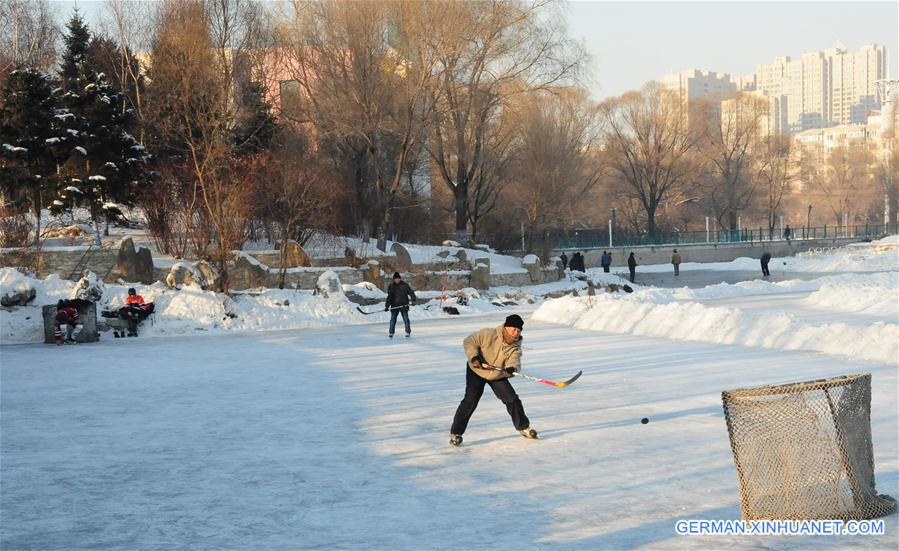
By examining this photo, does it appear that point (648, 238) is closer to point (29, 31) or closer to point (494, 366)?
point (29, 31)

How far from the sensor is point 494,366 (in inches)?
355

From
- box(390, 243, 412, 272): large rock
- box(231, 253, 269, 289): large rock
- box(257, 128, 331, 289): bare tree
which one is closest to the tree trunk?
box(390, 243, 412, 272): large rock

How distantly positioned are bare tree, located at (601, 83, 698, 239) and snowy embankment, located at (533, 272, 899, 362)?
3640 cm

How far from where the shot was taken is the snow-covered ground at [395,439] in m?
6.53

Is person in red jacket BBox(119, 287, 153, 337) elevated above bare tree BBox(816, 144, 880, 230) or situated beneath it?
situated beneath

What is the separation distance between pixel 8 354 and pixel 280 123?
21658 mm

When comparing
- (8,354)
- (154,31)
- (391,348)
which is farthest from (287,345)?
(154,31)

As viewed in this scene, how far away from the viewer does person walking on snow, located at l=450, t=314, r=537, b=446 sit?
897cm

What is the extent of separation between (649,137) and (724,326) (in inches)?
2027

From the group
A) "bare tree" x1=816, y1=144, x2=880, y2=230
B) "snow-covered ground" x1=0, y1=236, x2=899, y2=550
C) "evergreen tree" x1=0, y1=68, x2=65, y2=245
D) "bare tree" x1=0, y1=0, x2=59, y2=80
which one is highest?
"bare tree" x1=0, y1=0, x2=59, y2=80

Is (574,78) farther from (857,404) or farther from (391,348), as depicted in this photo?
(857,404)

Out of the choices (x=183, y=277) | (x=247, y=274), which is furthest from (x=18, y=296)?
(x=247, y=274)

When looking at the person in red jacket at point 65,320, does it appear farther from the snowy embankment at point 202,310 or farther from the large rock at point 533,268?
the large rock at point 533,268

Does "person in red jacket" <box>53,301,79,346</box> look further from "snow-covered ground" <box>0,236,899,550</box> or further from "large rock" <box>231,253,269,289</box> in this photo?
"large rock" <box>231,253,269,289</box>
